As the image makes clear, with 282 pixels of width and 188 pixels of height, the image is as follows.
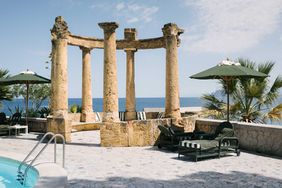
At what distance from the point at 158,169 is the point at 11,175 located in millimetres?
3979

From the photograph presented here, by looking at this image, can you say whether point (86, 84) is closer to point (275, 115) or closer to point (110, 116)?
point (110, 116)

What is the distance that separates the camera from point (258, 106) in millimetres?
13594

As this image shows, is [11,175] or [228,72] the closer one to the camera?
[11,175]

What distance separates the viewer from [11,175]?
8250mm

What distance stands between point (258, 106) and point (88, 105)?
Result: 936cm

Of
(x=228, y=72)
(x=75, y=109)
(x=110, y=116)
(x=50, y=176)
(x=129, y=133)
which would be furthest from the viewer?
(x=75, y=109)

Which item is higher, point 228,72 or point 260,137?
point 228,72

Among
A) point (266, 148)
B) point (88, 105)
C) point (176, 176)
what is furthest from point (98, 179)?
point (88, 105)

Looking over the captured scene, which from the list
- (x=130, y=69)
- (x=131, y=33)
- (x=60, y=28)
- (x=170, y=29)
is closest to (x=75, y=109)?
(x=130, y=69)

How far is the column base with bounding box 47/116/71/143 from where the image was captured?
43.0 feet

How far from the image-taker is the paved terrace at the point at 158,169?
6.87 m

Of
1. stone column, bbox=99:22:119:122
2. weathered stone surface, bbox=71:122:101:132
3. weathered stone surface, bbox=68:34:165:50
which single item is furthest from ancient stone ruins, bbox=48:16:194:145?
weathered stone surface, bbox=71:122:101:132

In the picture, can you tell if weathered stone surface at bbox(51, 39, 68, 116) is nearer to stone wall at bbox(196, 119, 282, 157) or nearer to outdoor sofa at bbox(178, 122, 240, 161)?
outdoor sofa at bbox(178, 122, 240, 161)

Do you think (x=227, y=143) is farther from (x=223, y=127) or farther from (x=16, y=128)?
(x=16, y=128)
